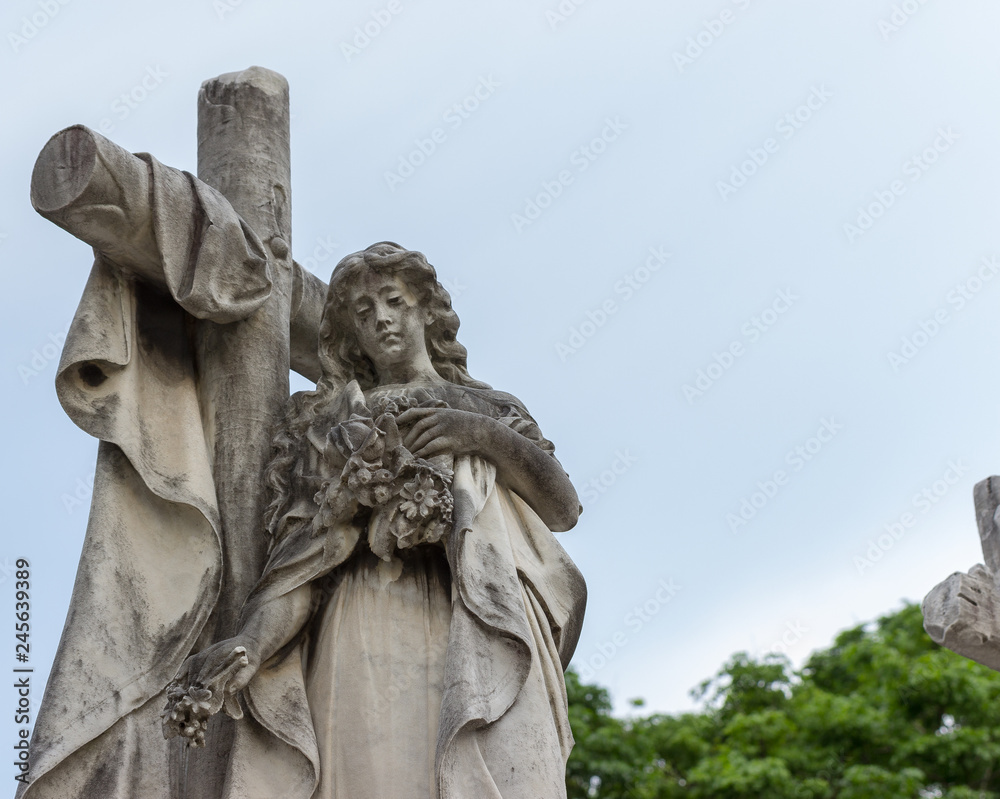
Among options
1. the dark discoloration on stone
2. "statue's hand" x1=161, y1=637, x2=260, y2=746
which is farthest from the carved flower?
the dark discoloration on stone

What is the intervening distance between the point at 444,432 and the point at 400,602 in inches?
34.4

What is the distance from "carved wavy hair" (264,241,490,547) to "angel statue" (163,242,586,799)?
2 centimetres

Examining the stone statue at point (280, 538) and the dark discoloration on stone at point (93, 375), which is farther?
the dark discoloration on stone at point (93, 375)

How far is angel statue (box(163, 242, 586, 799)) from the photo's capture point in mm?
6977

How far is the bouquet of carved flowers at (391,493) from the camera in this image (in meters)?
7.43

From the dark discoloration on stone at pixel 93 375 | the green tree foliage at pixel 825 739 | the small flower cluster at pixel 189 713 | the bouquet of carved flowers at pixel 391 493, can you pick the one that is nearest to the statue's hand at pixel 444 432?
the bouquet of carved flowers at pixel 391 493

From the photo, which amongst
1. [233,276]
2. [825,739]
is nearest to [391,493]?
[233,276]

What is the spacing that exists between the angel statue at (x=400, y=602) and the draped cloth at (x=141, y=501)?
0.36 metres

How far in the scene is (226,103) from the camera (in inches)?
372

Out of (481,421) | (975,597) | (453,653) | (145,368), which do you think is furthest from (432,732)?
(975,597)

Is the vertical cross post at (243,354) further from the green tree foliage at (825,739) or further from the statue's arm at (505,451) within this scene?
the green tree foliage at (825,739)

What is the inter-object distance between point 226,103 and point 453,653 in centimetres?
386

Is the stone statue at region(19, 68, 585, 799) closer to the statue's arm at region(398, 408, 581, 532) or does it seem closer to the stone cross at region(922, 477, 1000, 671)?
the statue's arm at region(398, 408, 581, 532)

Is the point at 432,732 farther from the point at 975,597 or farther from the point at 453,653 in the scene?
the point at 975,597
